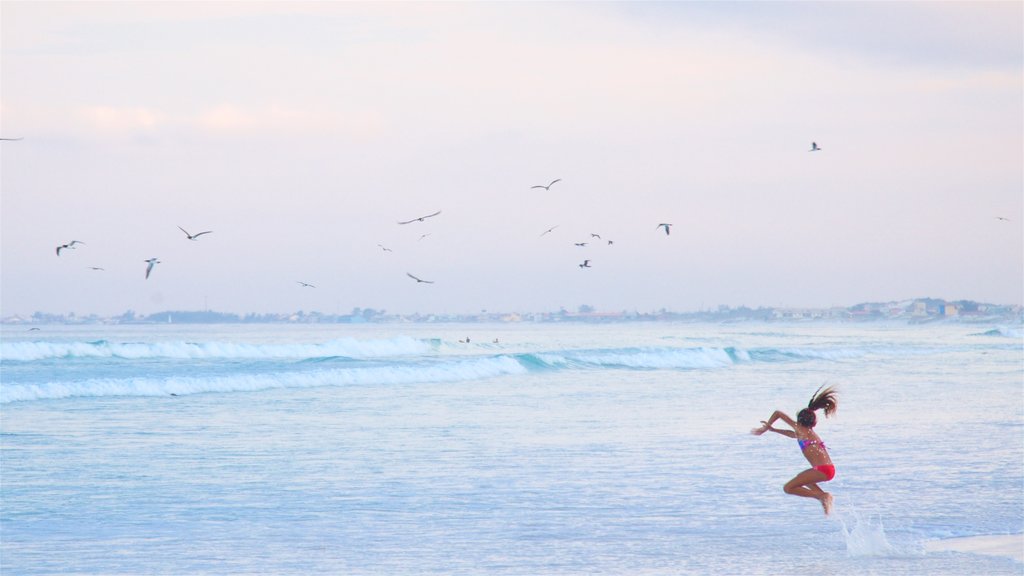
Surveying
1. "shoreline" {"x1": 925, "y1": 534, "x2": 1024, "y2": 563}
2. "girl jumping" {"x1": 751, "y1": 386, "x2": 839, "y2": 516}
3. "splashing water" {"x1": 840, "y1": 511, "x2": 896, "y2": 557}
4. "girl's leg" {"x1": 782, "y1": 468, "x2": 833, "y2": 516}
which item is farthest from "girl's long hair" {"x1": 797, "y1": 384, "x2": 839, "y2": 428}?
"shoreline" {"x1": 925, "y1": 534, "x2": 1024, "y2": 563}

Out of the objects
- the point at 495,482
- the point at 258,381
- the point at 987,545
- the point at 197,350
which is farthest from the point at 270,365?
the point at 987,545

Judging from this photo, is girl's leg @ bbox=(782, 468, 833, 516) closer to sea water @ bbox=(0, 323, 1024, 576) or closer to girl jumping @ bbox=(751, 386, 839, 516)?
girl jumping @ bbox=(751, 386, 839, 516)

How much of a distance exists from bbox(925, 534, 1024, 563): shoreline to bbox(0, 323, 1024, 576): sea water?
0.55 feet

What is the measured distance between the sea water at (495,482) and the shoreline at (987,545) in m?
0.17

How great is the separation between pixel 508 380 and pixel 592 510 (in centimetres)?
2554

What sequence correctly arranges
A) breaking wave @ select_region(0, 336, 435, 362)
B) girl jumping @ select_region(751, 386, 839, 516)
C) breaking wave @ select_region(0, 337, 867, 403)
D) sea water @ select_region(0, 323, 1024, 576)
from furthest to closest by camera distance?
breaking wave @ select_region(0, 336, 435, 362) → breaking wave @ select_region(0, 337, 867, 403) → sea water @ select_region(0, 323, 1024, 576) → girl jumping @ select_region(751, 386, 839, 516)

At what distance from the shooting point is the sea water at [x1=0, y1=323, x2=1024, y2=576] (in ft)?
31.8

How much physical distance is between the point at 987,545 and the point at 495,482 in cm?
548

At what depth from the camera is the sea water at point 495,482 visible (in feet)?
31.8

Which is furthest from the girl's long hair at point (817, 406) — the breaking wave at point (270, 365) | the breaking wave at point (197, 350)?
the breaking wave at point (197, 350)

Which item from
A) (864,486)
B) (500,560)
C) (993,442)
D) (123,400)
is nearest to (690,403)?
(993,442)

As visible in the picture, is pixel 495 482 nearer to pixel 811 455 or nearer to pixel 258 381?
pixel 811 455

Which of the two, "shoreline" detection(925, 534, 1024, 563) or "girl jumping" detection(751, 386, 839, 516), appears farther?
"shoreline" detection(925, 534, 1024, 563)

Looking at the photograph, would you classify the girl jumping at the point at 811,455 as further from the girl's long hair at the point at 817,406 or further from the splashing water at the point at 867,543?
the splashing water at the point at 867,543
